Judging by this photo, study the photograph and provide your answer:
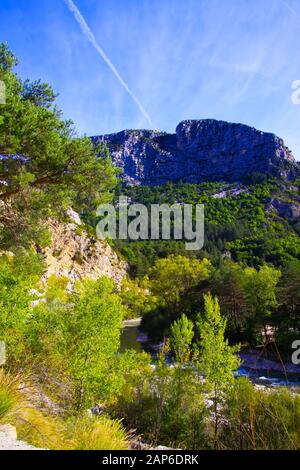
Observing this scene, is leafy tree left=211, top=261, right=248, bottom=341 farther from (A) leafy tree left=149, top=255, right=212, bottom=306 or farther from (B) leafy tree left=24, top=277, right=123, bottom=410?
(B) leafy tree left=24, top=277, right=123, bottom=410

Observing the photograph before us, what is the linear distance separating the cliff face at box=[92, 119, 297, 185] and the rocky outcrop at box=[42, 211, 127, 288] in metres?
77.2

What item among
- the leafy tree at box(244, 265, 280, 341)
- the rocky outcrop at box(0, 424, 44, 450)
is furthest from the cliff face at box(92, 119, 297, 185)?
the rocky outcrop at box(0, 424, 44, 450)

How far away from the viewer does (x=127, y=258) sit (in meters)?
95.2

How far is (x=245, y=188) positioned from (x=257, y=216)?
27.3 m

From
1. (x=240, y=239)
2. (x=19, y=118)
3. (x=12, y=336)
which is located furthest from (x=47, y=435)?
(x=240, y=239)

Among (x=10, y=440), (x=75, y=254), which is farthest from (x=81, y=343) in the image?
(x=75, y=254)

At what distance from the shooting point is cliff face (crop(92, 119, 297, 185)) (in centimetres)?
14775

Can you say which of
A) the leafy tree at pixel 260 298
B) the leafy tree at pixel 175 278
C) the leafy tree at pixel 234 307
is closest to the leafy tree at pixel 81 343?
the leafy tree at pixel 234 307

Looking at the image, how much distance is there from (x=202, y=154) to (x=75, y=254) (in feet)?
403

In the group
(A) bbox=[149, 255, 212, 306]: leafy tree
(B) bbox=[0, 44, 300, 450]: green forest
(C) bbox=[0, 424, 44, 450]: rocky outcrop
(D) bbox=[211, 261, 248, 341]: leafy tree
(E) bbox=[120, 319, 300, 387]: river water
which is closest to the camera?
(C) bbox=[0, 424, 44, 450]: rocky outcrop

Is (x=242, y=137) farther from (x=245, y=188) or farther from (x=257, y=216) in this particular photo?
(x=257, y=216)

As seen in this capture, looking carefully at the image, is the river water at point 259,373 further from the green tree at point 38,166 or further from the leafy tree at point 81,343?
the green tree at point 38,166

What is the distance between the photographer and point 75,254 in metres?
66.7
